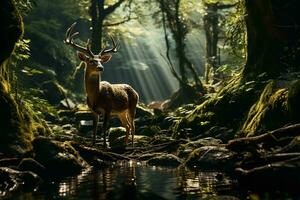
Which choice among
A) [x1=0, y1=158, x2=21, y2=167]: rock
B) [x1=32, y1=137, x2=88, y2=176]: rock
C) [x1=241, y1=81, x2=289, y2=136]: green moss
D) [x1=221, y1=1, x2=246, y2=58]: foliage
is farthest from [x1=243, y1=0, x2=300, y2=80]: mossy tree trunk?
[x1=0, y1=158, x2=21, y2=167]: rock

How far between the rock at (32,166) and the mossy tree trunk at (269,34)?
7564 millimetres

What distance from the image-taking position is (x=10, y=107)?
10.8 m

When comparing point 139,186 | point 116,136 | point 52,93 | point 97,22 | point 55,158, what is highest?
point 97,22

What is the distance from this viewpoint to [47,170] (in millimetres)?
10086

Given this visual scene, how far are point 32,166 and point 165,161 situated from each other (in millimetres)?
3585

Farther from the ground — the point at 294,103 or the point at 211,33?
the point at 211,33

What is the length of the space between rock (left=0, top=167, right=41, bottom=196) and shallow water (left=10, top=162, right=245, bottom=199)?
236mm

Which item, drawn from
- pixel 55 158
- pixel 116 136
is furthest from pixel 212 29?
pixel 55 158

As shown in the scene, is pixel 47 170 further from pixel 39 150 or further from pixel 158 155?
pixel 158 155

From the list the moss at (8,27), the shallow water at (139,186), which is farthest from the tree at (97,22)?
the shallow water at (139,186)

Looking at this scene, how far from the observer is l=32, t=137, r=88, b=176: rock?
401 inches

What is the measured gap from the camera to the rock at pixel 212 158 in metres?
10.1

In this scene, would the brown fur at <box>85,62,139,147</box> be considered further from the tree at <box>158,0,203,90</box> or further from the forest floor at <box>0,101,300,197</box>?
the tree at <box>158,0,203,90</box>

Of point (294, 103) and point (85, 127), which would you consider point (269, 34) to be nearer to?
point (294, 103)
